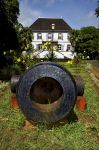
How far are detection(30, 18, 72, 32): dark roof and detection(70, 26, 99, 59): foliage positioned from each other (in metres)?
3.81

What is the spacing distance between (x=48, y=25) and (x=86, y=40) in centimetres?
1120

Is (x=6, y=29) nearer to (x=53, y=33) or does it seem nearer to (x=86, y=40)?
(x=86, y=40)

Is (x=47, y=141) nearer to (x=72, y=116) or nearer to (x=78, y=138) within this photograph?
(x=78, y=138)

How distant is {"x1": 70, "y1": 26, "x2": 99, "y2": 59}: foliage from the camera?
270ft

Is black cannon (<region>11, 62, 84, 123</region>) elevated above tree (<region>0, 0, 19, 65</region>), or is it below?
below

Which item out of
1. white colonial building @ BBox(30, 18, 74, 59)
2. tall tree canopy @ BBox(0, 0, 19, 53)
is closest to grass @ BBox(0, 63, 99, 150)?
tall tree canopy @ BBox(0, 0, 19, 53)

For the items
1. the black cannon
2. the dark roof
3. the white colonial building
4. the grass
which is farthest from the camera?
the dark roof

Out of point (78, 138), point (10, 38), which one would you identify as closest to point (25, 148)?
point (78, 138)

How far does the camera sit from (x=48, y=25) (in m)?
92.6

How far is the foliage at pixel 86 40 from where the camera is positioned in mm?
82181

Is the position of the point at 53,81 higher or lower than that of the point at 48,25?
lower

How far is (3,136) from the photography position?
7.50m

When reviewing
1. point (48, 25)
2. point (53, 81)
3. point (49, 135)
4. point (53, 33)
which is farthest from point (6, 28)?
point (48, 25)

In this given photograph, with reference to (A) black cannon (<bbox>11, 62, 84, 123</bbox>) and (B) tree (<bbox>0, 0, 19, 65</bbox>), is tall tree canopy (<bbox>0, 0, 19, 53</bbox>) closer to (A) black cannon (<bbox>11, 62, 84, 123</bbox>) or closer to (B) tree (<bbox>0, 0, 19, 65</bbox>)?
(B) tree (<bbox>0, 0, 19, 65</bbox>)
